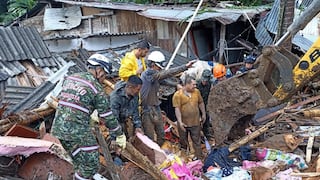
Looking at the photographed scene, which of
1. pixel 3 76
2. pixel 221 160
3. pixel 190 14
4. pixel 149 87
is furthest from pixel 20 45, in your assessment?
pixel 221 160

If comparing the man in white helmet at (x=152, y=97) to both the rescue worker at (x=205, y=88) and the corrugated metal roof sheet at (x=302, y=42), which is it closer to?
the rescue worker at (x=205, y=88)

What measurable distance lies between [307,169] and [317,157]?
361mm

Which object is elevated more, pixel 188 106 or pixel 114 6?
pixel 114 6

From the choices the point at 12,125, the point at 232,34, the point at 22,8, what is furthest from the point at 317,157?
the point at 22,8

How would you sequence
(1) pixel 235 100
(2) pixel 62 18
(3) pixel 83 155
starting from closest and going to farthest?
(3) pixel 83 155 < (1) pixel 235 100 < (2) pixel 62 18

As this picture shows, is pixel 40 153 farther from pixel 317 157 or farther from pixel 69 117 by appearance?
pixel 317 157

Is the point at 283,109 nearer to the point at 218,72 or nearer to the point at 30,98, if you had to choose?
the point at 218,72

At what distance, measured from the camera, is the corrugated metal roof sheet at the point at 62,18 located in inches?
727

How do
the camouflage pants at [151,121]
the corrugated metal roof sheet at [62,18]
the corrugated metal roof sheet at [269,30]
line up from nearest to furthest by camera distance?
the camouflage pants at [151,121] → the corrugated metal roof sheet at [269,30] → the corrugated metal roof sheet at [62,18]

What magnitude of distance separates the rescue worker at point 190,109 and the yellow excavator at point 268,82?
4.30 ft

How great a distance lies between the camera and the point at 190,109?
785 cm

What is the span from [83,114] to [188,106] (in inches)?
119

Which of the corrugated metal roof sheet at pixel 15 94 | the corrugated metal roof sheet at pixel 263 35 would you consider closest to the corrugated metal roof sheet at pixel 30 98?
the corrugated metal roof sheet at pixel 15 94

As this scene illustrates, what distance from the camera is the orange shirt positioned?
7839mm
